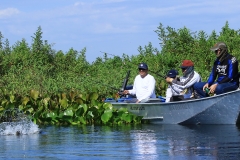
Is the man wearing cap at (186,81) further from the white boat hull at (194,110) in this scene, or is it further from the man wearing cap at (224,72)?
the man wearing cap at (224,72)

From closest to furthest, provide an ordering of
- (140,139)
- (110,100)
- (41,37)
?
(140,139), (110,100), (41,37)

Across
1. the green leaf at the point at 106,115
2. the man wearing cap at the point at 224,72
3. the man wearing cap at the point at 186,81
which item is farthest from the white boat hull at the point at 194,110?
the green leaf at the point at 106,115

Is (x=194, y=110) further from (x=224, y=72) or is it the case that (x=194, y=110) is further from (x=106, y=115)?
(x=106, y=115)

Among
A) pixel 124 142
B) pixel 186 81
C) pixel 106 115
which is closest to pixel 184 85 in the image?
pixel 186 81

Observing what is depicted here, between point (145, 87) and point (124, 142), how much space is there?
3750mm

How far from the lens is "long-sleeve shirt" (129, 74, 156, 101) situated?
14875 mm

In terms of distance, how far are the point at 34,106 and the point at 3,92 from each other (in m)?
1.16

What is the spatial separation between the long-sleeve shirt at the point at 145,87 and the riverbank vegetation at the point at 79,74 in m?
0.48

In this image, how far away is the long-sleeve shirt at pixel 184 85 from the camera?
Answer: 14172 mm

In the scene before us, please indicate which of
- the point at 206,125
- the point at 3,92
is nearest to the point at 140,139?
the point at 206,125

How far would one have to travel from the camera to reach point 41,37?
23.1 m

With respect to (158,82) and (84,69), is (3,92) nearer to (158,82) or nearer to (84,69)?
(158,82)

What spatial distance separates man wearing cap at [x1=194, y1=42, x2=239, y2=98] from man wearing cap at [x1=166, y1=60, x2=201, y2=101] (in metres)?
0.47

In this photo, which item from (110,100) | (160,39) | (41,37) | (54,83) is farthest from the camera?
(160,39)
